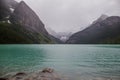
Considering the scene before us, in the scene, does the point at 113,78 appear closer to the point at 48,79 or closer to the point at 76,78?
the point at 76,78

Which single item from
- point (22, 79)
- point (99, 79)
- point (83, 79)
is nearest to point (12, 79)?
point (22, 79)

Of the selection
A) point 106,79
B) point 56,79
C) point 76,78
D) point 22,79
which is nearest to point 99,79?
point 106,79

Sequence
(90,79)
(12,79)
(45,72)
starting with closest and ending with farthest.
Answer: (12,79) < (90,79) < (45,72)

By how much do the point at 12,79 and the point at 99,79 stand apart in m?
14.0

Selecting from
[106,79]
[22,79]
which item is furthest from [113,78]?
[22,79]

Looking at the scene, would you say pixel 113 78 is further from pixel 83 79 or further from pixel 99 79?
pixel 83 79

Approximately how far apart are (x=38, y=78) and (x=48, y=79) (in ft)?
5.64

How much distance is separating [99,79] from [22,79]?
12.5m

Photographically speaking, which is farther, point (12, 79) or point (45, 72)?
point (45, 72)

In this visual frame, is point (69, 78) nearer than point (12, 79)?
No

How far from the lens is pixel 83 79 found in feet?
90.5

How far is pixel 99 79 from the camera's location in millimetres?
27234

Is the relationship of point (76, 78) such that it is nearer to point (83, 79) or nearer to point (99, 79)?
point (83, 79)

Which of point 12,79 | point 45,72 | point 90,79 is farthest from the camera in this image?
point 45,72
